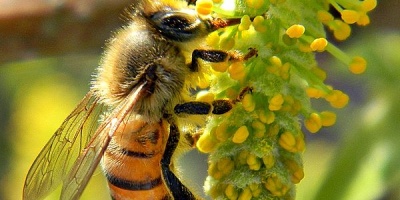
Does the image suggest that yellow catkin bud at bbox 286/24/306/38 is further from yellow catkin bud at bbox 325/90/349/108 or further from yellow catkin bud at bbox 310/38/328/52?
yellow catkin bud at bbox 325/90/349/108

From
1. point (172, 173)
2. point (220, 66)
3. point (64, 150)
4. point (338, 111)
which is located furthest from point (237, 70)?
point (338, 111)

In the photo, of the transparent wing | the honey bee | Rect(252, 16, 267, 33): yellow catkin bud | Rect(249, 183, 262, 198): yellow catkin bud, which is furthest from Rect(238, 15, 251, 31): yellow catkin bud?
the transparent wing

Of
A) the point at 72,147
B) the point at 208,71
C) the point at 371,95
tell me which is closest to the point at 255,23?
the point at 208,71

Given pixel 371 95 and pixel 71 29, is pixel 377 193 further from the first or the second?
pixel 71 29

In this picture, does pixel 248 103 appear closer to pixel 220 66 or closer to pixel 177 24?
pixel 220 66

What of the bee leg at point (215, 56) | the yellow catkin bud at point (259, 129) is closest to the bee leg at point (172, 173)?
the bee leg at point (215, 56)
